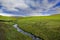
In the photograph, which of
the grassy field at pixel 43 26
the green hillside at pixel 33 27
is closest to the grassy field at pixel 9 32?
the green hillside at pixel 33 27

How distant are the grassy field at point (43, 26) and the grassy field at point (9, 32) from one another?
0.17 meters

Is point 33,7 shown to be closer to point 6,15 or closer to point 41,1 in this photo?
point 41,1

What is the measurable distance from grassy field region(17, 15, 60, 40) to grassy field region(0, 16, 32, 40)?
6.5 inches

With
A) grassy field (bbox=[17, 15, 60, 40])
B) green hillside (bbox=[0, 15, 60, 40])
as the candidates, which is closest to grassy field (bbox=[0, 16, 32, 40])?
green hillside (bbox=[0, 15, 60, 40])

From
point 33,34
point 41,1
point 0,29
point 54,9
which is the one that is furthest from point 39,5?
point 0,29

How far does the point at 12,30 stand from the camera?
4020 mm

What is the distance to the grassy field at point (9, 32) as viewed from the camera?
3986 mm

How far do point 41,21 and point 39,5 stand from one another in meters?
0.38

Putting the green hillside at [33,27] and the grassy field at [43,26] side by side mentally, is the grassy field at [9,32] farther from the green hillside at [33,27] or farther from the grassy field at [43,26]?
the grassy field at [43,26]

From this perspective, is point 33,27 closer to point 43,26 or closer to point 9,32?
point 43,26

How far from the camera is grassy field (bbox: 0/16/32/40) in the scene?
13.1 ft

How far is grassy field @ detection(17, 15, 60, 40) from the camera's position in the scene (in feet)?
13.0

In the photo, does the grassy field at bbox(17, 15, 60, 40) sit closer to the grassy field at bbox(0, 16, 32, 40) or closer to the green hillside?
the green hillside

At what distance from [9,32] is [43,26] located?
2.57ft
